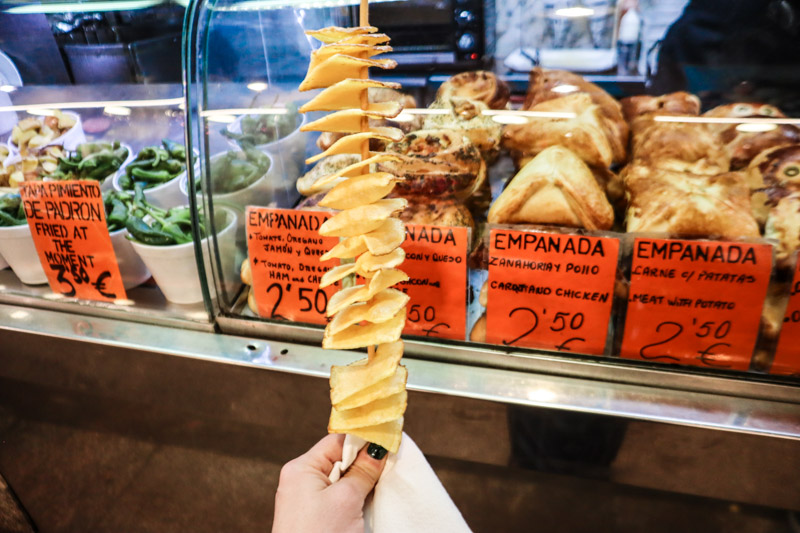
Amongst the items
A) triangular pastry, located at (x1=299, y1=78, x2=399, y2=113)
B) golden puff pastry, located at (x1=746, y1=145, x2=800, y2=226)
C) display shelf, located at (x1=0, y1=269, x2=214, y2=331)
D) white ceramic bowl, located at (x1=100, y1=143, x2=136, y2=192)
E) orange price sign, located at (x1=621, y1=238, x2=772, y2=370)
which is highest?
triangular pastry, located at (x1=299, y1=78, x2=399, y2=113)

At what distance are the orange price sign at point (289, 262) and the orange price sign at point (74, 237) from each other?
459 millimetres

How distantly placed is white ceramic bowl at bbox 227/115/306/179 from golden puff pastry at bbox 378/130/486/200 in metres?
0.44

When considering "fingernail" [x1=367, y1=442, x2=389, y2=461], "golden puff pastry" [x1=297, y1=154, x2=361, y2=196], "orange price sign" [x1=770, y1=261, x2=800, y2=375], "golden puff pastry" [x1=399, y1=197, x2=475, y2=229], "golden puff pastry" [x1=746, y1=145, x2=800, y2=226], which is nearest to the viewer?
"fingernail" [x1=367, y1=442, x2=389, y2=461]

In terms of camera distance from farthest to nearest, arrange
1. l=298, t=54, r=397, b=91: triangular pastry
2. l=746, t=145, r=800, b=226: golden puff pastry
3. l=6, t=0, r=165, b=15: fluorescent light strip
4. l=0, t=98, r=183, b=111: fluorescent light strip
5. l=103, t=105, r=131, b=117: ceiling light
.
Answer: l=103, t=105, r=131, b=117: ceiling light → l=0, t=98, r=183, b=111: fluorescent light strip → l=6, t=0, r=165, b=15: fluorescent light strip → l=746, t=145, r=800, b=226: golden puff pastry → l=298, t=54, r=397, b=91: triangular pastry

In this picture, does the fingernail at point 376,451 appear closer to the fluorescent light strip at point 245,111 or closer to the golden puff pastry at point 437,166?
the golden puff pastry at point 437,166

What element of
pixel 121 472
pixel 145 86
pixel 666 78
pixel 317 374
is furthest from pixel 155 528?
pixel 666 78

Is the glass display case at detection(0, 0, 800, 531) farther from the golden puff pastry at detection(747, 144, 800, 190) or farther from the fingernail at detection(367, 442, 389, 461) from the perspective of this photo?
the fingernail at detection(367, 442, 389, 461)

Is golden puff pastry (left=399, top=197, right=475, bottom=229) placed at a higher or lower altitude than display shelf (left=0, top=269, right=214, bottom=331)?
higher

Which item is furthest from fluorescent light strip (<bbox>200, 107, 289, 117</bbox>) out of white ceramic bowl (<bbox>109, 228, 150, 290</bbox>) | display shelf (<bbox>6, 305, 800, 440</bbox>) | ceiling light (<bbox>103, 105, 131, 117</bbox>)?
ceiling light (<bbox>103, 105, 131, 117</bbox>)

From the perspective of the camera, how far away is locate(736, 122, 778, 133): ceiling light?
1076 mm

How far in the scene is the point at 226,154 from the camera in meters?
1.28

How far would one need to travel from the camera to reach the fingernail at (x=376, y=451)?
29.9 inches

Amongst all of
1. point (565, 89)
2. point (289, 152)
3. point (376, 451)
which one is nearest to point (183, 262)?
point (289, 152)

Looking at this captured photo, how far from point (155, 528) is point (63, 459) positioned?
408 mm
